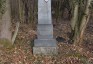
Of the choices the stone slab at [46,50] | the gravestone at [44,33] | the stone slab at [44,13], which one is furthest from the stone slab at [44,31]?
the stone slab at [46,50]

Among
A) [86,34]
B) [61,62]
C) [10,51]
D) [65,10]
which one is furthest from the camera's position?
[65,10]

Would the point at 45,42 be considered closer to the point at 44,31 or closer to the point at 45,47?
the point at 45,47

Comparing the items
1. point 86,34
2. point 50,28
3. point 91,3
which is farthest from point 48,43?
point 86,34

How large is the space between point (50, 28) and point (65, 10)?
7.01m

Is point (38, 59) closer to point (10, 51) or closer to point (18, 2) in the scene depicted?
point (10, 51)

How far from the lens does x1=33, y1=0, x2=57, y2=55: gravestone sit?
10023 mm

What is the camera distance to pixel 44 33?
10.1 metres

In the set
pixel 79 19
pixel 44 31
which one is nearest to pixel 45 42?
pixel 44 31

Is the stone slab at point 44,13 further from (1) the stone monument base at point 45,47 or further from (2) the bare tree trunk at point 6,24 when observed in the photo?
(2) the bare tree trunk at point 6,24

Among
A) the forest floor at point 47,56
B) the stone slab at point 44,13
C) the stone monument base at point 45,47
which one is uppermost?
the stone slab at point 44,13

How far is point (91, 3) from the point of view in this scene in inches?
437

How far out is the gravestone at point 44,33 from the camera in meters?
10.0

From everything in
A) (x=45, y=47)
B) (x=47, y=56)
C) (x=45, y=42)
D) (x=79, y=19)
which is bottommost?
(x=47, y=56)

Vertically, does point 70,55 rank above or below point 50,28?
below
